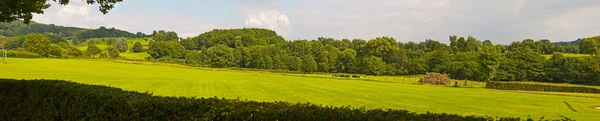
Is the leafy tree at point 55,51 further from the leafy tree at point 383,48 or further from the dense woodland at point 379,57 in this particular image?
the leafy tree at point 383,48

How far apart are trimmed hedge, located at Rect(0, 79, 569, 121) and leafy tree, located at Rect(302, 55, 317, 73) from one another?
408ft

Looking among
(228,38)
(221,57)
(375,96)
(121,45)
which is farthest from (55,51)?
(375,96)

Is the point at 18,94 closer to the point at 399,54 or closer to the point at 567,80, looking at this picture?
the point at 567,80

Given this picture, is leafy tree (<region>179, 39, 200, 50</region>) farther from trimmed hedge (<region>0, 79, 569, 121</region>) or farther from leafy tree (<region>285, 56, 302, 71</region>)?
trimmed hedge (<region>0, 79, 569, 121</region>)

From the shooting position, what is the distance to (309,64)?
139 meters

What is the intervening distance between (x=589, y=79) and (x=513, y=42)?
48586 mm

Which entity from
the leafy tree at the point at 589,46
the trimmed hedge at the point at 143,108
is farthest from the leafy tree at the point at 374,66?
the trimmed hedge at the point at 143,108

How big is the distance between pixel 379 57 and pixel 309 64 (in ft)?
80.8

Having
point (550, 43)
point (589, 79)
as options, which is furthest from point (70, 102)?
point (550, 43)

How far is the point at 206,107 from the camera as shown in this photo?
7.25 metres

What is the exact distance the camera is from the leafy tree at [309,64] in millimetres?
137975

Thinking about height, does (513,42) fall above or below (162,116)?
above

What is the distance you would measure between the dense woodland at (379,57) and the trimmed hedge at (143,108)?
3525 inches

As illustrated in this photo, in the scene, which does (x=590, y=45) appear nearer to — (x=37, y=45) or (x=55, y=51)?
(x=55, y=51)
